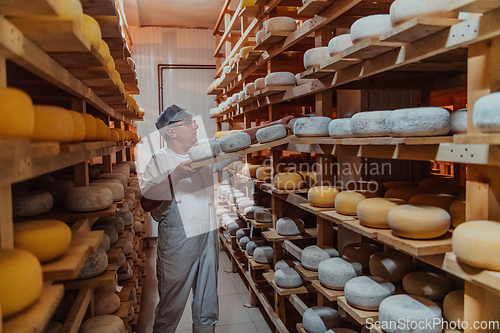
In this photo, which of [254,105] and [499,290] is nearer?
[499,290]

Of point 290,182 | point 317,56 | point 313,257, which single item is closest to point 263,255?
point 290,182

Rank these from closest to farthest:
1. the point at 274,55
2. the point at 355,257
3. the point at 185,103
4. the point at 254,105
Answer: the point at 355,257, the point at 274,55, the point at 254,105, the point at 185,103

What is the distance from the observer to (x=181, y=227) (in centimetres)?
285

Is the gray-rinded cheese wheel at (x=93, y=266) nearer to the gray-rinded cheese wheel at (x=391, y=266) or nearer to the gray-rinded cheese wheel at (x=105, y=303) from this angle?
the gray-rinded cheese wheel at (x=105, y=303)

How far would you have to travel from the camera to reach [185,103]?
6.89 meters

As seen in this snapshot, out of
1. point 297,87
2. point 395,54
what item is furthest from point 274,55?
point 395,54

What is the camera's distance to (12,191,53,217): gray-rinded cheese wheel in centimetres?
161

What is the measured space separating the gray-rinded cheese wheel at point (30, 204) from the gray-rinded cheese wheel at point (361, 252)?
1755mm

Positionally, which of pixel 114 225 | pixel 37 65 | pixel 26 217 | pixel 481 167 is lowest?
pixel 114 225

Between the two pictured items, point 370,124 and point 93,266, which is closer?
point 370,124

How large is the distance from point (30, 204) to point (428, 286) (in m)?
1.93

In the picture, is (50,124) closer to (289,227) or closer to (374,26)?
(374,26)

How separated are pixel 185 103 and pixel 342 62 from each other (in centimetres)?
→ 546

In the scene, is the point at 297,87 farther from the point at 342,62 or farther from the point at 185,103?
the point at 185,103
